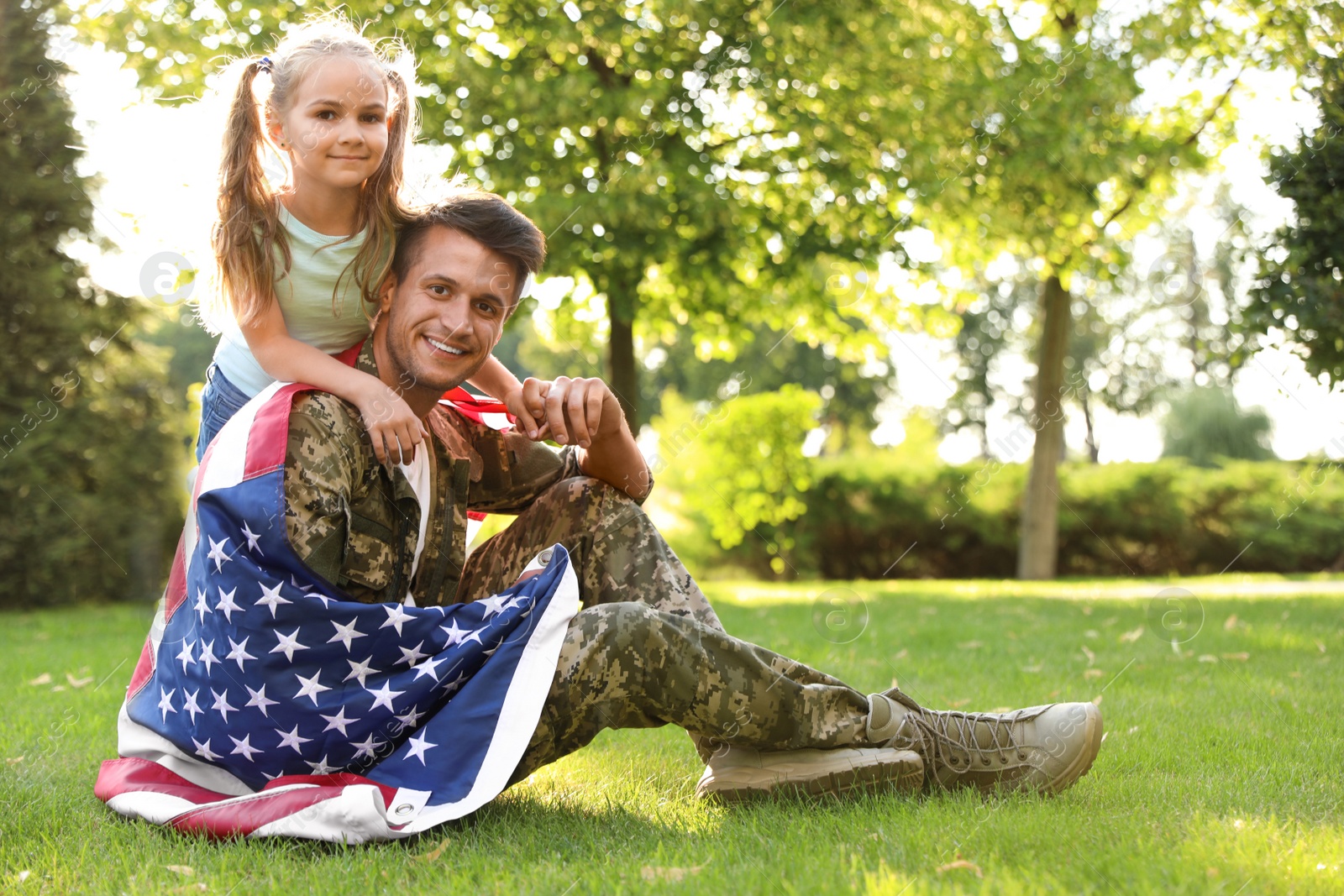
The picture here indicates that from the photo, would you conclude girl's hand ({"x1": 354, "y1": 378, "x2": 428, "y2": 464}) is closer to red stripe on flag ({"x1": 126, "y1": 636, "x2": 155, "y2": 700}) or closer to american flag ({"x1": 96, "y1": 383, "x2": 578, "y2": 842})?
american flag ({"x1": 96, "y1": 383, "x2": 578, "y2": 842})

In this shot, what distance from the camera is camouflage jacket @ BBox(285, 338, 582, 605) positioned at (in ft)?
8.06

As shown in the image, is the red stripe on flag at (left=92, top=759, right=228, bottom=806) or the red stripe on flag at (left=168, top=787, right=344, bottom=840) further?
the red stripe on flag at (left=92, top=759, right=228, bottom=806)

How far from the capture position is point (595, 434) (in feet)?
9.80

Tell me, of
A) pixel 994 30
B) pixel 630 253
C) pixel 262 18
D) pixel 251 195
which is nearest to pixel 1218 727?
pixel 251 195

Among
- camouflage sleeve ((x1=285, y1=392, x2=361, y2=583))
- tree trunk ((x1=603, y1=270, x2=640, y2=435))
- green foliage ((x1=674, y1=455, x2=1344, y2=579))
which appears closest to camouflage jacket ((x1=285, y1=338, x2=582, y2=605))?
camouflage sleeve ((x1=285, y1=392, x2=361, y2=583))

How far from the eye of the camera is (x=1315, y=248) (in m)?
6.42

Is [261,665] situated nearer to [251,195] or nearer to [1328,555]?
[251,195]

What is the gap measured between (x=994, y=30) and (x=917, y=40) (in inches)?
81.2

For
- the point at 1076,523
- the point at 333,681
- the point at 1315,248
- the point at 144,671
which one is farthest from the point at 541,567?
the point at 1076,523

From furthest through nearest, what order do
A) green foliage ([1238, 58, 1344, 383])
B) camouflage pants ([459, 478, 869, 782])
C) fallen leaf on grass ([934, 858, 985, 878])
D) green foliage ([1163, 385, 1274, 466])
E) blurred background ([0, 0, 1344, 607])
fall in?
green foliage ([1163, 385, 1274, 466]) → blurred background ([0, 0, 1344, 607]) → green foliage ([1238, 58, 1344, 383]) → camouflage pants ([459, 478, 869, 782]) → fallen leaf on grass ([934, 858, 985, 878])

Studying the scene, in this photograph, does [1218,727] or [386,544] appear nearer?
[386,544]

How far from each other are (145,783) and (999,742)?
2110 mm

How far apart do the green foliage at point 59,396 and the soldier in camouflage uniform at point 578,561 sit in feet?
30.0

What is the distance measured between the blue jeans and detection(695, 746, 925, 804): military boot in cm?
175
